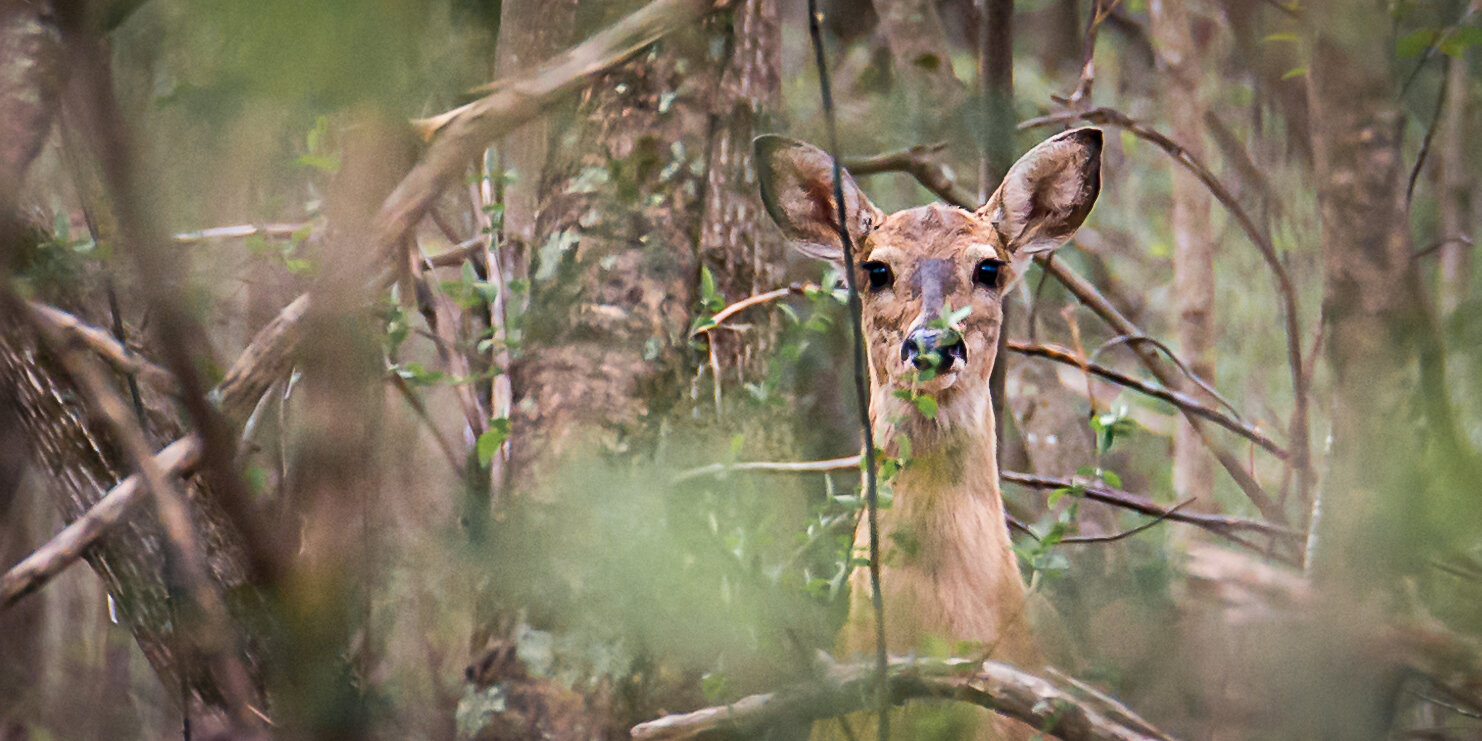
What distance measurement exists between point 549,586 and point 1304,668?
1.41 m

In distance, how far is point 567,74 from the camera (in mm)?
1663

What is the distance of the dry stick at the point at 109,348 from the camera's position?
187 centimetres

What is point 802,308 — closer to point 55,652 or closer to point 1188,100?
point 1188,100

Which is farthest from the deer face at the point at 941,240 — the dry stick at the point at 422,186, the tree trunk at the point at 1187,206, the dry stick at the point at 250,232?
the tree trunk at the point at 1187,206

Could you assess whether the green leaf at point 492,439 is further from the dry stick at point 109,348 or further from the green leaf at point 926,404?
the green leaf at point 926,404

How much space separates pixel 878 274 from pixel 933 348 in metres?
0.38

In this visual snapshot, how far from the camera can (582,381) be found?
101 inches

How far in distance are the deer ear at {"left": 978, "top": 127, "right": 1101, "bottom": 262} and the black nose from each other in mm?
430

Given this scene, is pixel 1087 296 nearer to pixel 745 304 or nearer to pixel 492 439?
pixel 745 304

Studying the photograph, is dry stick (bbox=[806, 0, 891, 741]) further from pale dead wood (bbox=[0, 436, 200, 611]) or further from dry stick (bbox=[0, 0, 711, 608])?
pale dead wood (bbox=[0, 436, 200, 611])

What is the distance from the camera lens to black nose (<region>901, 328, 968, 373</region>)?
2148mm

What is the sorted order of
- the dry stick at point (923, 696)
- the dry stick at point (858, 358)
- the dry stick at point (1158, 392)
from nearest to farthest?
the dry stick at point (858, 358)
the dry stick at point (923, 696)
the dry stick at point (1158, 392)

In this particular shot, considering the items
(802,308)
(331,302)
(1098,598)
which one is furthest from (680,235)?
(331,302)

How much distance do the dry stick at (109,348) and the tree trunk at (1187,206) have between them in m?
4.17
